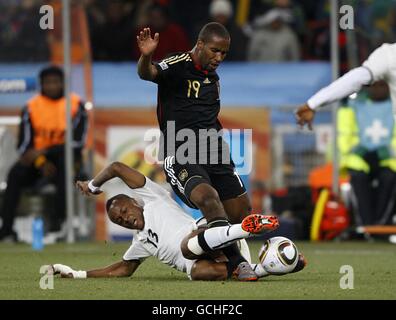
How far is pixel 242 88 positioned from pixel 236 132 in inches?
50.2

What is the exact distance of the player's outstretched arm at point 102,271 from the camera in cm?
1023

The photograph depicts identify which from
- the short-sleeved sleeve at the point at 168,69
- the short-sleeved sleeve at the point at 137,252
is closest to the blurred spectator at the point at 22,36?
the short-sleeved sleeve at the point at 168,69

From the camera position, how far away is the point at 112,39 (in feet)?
59.8

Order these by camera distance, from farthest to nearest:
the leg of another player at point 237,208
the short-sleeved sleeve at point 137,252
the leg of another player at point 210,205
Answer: the leg of another player at point 237,208 → the short-sleeved sleeve at point 137,252 → the leg of another player at point 210,205

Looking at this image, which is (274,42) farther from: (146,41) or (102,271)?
(146,41)

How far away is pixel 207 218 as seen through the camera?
9.87 m

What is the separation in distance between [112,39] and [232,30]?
1671mm

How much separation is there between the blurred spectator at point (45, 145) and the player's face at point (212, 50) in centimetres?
584

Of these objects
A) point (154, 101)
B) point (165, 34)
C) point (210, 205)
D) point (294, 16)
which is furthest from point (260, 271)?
point (294, 16)

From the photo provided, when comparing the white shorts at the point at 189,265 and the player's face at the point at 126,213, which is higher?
the player's face at the point at 126,213

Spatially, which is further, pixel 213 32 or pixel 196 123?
pixel 196 123

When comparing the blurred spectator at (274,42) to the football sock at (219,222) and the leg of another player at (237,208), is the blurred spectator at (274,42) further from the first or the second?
the football sock at (219,222)

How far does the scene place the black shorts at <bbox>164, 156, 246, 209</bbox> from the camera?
1012 cm

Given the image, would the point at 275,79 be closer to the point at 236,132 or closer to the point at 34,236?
the point at 236,132
